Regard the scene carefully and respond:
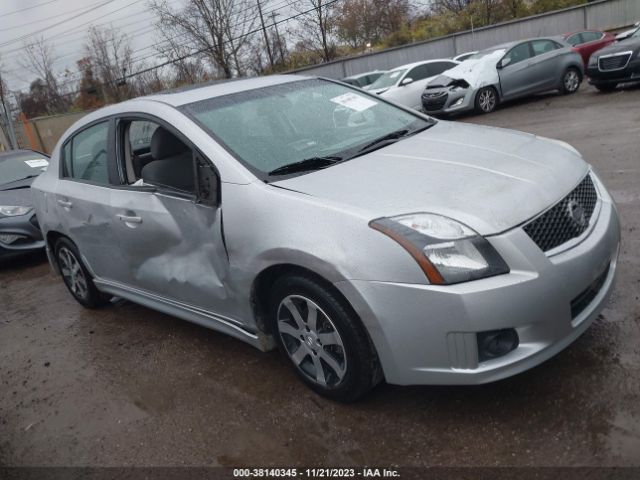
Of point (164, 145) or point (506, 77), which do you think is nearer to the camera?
point (164, 145)

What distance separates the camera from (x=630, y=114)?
30.4 ft

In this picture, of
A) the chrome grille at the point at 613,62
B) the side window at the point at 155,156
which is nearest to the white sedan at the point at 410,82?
the chrome grille at the point at 613,62

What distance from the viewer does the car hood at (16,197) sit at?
23.2 feet

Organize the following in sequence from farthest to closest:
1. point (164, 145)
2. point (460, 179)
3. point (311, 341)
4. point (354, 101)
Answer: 1. point (354, 101)
2. point (164, 145)
3. point (311, 341)
4. point (460, 179)

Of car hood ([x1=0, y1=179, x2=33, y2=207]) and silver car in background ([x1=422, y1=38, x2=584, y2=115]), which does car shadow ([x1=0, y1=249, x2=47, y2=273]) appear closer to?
car hood ([x1=0, y1=179, x2=33, y2=207])

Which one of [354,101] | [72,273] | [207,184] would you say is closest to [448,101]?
[354,101]

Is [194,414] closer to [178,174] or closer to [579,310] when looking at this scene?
[178,174]

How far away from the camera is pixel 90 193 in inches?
162

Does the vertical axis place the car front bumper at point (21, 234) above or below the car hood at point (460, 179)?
below

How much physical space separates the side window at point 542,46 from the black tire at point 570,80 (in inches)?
24.8

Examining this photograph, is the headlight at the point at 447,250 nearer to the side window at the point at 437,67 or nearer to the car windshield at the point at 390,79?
the car windshield at the point at 390,79

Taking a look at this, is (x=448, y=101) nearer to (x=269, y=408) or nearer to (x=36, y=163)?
(x=36, y=163)

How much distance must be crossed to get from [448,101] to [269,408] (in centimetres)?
1121

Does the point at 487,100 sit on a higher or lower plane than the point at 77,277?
lower
